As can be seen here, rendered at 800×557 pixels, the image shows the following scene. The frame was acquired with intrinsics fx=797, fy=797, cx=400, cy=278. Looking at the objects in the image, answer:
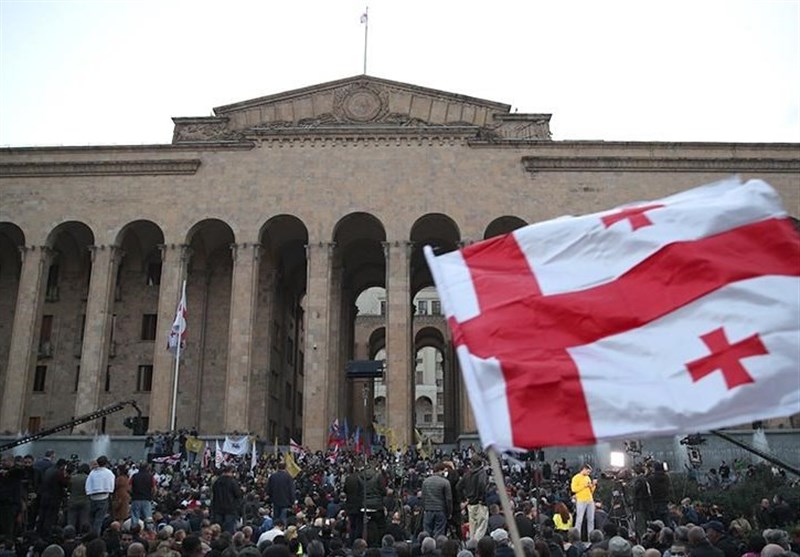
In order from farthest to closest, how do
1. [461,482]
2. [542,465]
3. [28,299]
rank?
[28,299] < [542,465] < [461,482]

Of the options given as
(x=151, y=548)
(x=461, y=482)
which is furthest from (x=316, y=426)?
(x=151, y=548)

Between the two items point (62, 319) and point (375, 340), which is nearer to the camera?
point (62, 319)

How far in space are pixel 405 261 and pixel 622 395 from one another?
30.3 m

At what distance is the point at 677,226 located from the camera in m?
5.65

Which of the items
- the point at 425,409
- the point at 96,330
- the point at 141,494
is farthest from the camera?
the point at 425,409

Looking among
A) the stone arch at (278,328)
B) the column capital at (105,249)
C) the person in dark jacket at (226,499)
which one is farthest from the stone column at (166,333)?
the person in dark jacket at (226,499)

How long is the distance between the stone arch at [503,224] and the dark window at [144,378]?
57.0ft

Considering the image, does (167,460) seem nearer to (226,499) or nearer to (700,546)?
(226,499)

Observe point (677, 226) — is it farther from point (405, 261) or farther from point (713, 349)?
point (405, 261)

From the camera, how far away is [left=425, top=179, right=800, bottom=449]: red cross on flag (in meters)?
4.91

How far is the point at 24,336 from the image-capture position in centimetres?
3531

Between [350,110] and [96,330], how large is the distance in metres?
15.4

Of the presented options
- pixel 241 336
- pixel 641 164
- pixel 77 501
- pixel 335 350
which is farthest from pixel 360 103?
pixel 77 501

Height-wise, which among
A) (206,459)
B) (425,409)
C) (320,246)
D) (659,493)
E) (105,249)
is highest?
(105,249)
